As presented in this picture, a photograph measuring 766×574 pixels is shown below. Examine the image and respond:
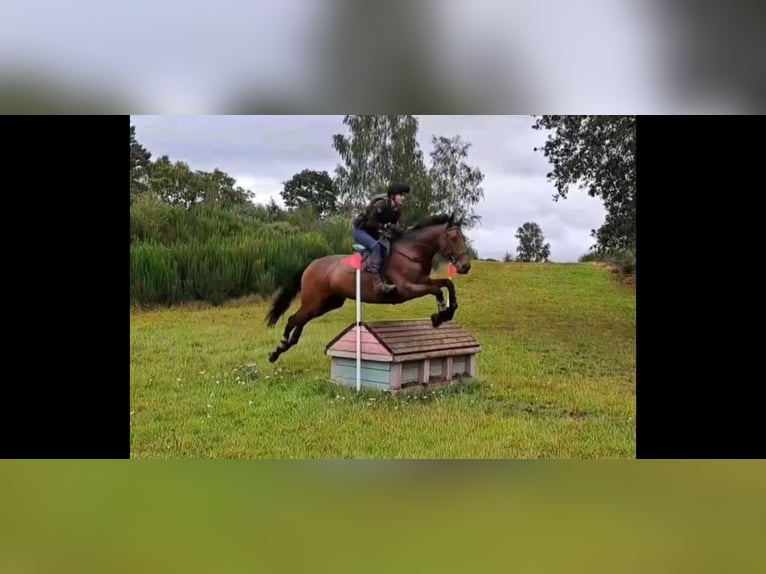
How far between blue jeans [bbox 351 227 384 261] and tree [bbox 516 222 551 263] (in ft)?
3.74

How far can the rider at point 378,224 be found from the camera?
6.82 meters

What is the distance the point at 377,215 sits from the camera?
6840mm

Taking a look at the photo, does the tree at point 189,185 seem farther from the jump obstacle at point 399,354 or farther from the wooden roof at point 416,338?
the wooden roof at point 416,338

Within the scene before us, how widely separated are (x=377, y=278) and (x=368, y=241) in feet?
1.01

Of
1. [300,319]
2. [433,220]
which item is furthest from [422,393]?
[433,220]

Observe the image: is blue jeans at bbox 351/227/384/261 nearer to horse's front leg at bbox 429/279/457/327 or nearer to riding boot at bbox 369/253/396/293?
riding boot at bbox 369/253/396/293

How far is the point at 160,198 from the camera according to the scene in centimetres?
697

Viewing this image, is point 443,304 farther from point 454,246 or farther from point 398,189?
point 398,189

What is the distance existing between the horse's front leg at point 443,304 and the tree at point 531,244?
24.1 inches

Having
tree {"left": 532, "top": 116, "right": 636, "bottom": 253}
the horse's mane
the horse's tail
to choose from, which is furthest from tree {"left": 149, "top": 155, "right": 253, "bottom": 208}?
tree {"left": 532, "top": 116, "right": 636, "bottom": 253}

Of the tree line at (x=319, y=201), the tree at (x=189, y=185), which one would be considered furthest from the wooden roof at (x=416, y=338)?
the tree at (x=189, y=185)
